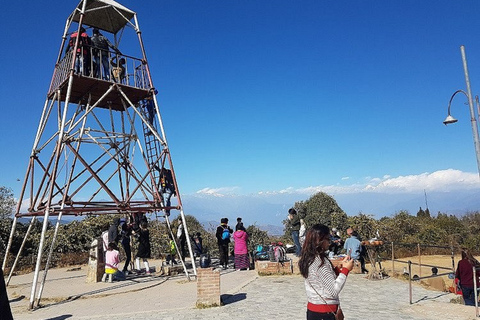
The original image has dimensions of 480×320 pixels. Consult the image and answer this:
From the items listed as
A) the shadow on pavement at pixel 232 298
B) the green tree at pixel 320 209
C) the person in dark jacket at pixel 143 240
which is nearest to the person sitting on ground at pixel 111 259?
the person in dark jacket at pixel 143 240

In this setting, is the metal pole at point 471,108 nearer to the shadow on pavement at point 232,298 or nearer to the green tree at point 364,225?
the green tree at point 364,225

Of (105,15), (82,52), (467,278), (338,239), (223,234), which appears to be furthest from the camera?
(105,15)

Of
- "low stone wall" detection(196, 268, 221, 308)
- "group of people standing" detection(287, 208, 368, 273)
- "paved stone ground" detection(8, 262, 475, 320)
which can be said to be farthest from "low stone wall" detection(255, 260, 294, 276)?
"low stone wall" detection(196, 268, 221, 308)

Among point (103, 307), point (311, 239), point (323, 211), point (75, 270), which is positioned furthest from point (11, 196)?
point (311, 239)

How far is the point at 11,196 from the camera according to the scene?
94.1ft

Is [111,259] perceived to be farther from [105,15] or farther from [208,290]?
[105,15]

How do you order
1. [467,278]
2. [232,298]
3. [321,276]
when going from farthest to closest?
[232,298] → [467,278] → [321,276]

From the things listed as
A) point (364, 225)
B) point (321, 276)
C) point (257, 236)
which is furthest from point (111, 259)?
point (364, 225)

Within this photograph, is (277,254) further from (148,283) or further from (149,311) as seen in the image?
(149,311)

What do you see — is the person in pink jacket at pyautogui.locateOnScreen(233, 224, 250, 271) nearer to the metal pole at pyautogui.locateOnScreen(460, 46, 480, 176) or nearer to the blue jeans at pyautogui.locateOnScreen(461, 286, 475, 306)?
the blue jeans at pyautogui.locateOnScreen(461, 286, 475, 306)

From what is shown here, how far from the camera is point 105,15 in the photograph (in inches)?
563

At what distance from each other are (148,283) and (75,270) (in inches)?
277

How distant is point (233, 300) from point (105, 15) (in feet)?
38.8

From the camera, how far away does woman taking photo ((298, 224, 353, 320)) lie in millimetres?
3652
